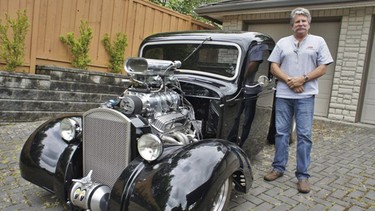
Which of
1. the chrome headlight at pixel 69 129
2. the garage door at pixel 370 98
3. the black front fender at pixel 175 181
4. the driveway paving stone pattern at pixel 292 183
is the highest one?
the garage door at pixel 370 98

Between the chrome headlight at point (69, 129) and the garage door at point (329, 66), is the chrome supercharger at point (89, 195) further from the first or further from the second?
the garage door at point (329, 66)

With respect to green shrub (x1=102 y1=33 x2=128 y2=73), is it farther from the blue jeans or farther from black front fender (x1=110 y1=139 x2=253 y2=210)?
black front fender (x1=110 y1=139 x2=253 y2=210)

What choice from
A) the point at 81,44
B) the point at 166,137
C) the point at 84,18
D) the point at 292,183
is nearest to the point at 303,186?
the point at 292,183

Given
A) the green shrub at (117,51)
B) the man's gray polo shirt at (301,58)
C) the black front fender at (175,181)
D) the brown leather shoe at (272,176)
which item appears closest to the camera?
the black front fender at (175,181)

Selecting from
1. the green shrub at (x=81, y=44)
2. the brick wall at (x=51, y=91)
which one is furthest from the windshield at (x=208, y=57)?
the green shrub at (x=81, y=44)

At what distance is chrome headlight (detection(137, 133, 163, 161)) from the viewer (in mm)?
2230

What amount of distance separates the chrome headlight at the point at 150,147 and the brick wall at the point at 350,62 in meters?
6.56

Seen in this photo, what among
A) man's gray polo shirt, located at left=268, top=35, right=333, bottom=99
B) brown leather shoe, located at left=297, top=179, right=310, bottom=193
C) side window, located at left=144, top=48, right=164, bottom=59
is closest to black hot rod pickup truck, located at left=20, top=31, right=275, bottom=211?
side window, located at left=144, top=48, right=164, bottom=59

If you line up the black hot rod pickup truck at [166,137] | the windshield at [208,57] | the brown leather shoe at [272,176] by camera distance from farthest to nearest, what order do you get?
the brown leather shoe at [272,176], the windshield at [208,57], the black hot rod pickup truck at [166,137]

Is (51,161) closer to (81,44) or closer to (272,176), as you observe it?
(272,176)

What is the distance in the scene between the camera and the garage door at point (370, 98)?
7.32 m

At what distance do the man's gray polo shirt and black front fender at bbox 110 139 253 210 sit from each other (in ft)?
4.86

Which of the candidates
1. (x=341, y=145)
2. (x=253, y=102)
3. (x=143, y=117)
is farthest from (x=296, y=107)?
(x=341, y=145)

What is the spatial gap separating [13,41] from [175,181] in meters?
4.86
